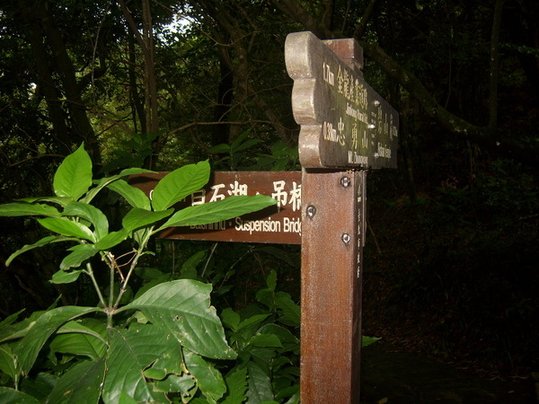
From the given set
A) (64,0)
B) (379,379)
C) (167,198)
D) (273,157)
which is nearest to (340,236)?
(167,198)

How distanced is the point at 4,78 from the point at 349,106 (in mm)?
4565

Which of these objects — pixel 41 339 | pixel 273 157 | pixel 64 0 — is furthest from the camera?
pixel 64 0

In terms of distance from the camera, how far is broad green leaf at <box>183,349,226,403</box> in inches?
41.8

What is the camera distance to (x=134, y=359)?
0.93 metres

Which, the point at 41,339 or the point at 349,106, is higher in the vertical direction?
the point at 349,106

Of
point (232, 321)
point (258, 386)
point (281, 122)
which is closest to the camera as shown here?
point (258, 386)

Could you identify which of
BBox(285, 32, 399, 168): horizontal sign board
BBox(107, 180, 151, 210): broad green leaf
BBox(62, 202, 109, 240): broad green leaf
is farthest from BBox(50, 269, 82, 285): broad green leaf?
BBox(285, 32, 399, 168): horizontal sign board

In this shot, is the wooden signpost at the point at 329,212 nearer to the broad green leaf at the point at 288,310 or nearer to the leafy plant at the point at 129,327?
the leafy plant at the point at 129,327

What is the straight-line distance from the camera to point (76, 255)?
3.32 ft

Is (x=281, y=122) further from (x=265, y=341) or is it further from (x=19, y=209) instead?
(x=19, y=209)

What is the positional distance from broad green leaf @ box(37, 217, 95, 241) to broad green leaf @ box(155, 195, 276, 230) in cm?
17

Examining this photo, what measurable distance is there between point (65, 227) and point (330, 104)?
25.4 inches

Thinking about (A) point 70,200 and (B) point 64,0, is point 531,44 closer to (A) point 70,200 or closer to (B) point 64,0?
(B) point 64,0

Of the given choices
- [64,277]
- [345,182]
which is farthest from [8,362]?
[345,182]
